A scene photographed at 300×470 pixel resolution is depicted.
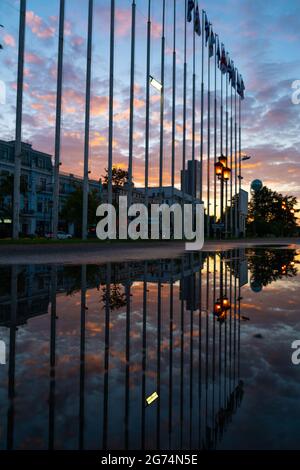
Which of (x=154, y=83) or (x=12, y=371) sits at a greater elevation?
(x=154, y=83)

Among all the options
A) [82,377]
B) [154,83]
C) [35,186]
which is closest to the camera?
[82,377]

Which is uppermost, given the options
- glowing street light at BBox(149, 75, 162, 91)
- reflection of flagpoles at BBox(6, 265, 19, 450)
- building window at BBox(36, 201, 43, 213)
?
glowing street light at BBox(149, 75, 162, 91)

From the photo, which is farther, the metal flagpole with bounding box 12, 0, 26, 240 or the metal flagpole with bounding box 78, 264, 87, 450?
the metal flagpole with bounding box 12, 0, 26, 240

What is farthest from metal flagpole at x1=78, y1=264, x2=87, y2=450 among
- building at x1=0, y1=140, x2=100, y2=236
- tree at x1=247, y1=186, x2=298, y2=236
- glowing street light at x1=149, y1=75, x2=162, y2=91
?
tree at x1=247, y1=186, x2=298, y2=236

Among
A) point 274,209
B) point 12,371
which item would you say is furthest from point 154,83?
point 274,209

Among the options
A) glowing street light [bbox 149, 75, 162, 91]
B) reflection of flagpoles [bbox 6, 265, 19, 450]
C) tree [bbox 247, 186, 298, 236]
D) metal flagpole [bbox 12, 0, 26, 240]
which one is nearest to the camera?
reflection of flagpoles [bbox 6, 265, 19, 450]

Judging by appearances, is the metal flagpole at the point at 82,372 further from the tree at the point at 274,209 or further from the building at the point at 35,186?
the tree at the point at 274,209

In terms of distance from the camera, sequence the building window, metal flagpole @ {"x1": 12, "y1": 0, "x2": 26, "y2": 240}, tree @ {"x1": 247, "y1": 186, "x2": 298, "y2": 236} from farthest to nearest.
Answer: tree @ {"x1": 247, "y1": 186, "x2": 298, "y2": 236}
the building window
metal flagpole @ {"x1": 12, "y1": 0, "x2": 26, "y2": 240}

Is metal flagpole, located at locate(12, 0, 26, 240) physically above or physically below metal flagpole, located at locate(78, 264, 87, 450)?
above

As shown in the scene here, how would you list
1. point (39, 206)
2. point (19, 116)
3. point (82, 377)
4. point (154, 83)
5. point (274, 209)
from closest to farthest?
point (82, 377) → point (19, 116) → point (154, 83) → point (39, 206) → point (274, 209)

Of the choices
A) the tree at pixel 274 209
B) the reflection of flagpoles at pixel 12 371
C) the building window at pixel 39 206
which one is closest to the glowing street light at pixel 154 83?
the reflection of flagpoles at pixel 12 371

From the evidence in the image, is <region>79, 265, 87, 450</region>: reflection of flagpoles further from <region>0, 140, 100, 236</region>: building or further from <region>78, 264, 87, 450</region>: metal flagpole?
<region>0, 140, 100, 236</region>: building

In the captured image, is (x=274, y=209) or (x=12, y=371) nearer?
(x=12, y=371)

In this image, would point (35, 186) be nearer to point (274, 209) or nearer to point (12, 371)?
point (12, 371)
